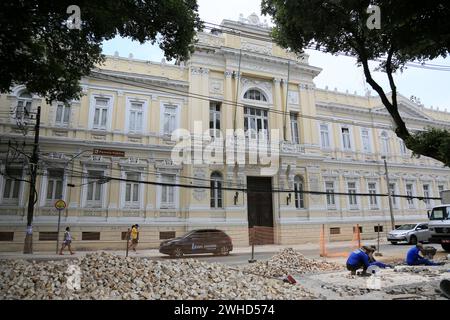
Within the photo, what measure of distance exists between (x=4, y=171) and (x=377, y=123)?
28.9 meters

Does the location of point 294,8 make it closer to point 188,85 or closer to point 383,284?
point 383,284

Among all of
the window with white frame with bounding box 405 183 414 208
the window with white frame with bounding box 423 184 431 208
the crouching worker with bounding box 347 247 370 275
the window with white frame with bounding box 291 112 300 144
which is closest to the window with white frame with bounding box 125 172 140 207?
the window with white frame with bounding box 291 112 300 144

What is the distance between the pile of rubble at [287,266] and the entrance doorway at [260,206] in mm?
9979

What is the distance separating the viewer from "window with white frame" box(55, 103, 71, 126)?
18562 millimetres

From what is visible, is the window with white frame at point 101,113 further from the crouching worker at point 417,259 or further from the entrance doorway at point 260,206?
the crouching worker at point 417,259

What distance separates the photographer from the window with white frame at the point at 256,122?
2222cm

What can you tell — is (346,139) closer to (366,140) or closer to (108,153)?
(366,140)

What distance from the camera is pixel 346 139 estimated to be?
1061 inches

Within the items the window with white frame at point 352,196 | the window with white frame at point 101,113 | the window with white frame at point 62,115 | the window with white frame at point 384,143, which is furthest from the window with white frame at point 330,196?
the window with white frame at point 62,115

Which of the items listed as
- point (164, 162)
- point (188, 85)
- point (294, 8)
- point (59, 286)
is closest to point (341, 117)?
point (188, 85)

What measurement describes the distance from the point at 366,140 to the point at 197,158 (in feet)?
54.4

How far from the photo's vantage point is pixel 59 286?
6027 millimetres

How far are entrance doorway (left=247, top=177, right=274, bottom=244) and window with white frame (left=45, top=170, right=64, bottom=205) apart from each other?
459 inches

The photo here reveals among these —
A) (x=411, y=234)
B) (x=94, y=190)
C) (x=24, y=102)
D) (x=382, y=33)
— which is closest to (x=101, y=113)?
(x=24, y=102)
